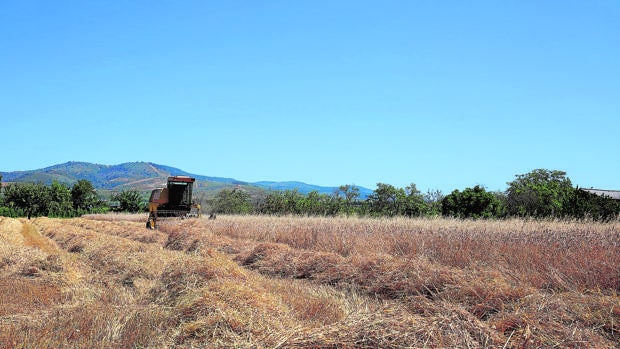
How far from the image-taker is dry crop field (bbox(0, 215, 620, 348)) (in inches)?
150

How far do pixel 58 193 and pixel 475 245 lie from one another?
2824 inches

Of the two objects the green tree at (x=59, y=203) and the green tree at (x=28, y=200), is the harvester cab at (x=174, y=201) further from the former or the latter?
the green tree at (x=59, y=203)

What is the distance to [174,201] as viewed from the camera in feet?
85.8

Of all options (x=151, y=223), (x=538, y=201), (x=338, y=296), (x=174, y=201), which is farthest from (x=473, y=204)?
(x=338, y=296)

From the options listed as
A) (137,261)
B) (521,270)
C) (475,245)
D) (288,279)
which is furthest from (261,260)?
(521,270)

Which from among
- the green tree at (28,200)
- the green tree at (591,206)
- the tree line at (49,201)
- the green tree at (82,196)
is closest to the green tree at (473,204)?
the green tree at (591,206)

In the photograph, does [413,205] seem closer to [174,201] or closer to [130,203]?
[174,201]

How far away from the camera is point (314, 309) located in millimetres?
6082

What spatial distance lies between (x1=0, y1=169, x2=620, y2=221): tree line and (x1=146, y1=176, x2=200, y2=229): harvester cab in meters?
12.5

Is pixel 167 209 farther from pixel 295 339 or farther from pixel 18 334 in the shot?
pixel 295 339

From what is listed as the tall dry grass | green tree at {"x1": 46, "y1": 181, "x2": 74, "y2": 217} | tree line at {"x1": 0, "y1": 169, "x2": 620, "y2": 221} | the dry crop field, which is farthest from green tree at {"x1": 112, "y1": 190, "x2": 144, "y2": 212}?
the dry crop field

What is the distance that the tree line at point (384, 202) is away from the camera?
26.7m

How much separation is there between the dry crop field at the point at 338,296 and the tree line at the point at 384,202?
7.34 metres

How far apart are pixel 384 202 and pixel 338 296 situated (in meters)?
30.8
